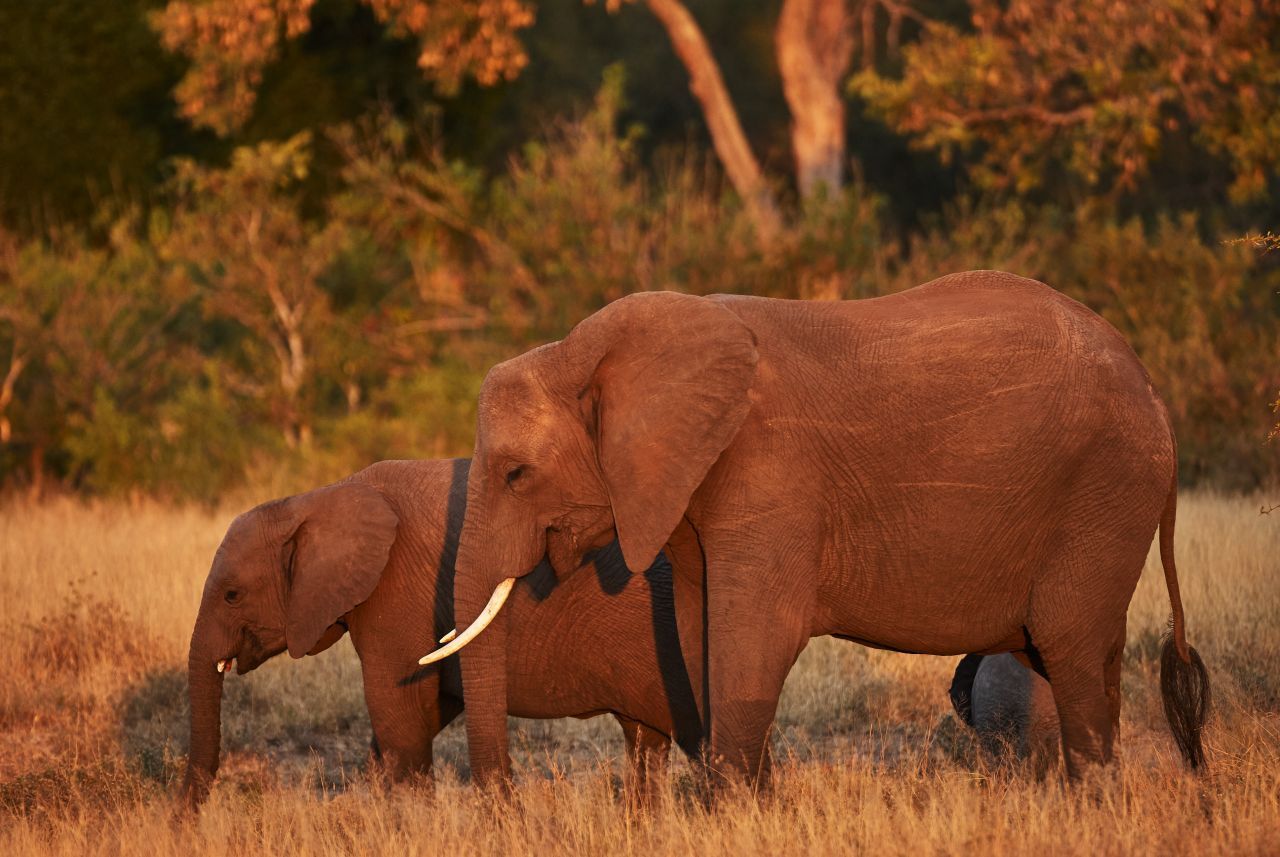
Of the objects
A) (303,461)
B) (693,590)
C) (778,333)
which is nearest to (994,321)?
(778,333)

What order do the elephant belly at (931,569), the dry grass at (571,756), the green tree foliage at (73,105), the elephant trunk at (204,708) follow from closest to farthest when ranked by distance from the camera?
the dry grass at (571,756) < the elephant belly at (931,569) < the elephant trunk at (204,708) < the green tree foliage at (73,105)

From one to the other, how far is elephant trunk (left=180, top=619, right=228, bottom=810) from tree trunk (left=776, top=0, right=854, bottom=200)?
13823 millimetres

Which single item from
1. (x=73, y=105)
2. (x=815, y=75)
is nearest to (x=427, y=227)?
(x=73, y=105)

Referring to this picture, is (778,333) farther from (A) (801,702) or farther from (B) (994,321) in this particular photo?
(A) (801,702)

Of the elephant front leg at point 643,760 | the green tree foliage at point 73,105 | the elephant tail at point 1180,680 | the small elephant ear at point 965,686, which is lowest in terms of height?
the small elephant ear at point 965,686

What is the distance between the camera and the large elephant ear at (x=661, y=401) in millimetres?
5621

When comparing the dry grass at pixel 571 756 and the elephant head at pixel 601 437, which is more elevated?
the elephant head at pixel 601 437

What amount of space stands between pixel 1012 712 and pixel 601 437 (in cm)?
234

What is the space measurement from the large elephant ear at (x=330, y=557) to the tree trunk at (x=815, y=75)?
13.5 m

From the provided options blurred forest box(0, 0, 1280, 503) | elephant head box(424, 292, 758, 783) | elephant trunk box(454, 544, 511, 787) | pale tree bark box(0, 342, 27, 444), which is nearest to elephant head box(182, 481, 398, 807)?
elephant trunk box(454, 544, 511, 787)

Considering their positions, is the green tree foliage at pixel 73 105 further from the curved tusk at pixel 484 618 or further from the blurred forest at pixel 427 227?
the curved tusk at pixel 484 618

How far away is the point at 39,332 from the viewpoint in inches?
635

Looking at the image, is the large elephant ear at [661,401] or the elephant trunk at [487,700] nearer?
the large elephant ear at [661,401]

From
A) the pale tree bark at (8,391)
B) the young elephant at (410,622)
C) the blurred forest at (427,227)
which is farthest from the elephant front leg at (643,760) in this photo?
the pale tree bark at (8,391)
